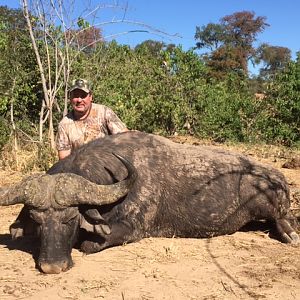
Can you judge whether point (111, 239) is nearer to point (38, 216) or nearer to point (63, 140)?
point (38, 216)

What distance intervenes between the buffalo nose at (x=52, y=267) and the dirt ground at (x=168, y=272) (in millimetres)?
48

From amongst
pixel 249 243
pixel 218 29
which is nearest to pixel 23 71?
pixel 249 243

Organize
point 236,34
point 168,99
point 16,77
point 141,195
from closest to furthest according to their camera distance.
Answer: point 141,195 → point 16,77 → point 168,99 → point 236,34

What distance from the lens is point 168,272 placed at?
404 centimetres

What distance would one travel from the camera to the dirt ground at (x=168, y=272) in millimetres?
3631

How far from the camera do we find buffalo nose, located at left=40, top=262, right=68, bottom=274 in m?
3.91

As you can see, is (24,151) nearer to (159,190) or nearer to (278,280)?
(159,190)

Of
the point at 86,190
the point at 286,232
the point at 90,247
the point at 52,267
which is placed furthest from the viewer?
the point at 286,232

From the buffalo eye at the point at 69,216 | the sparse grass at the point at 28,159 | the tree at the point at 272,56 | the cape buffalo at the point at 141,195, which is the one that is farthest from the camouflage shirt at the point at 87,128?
the tree at the point at 272,56

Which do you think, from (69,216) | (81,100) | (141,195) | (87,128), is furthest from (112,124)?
(69,216)

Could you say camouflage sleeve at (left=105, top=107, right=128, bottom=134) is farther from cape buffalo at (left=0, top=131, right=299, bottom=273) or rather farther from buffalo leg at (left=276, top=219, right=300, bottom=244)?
buffalo leg at (left=276, top=219, right=300, bottom=244)

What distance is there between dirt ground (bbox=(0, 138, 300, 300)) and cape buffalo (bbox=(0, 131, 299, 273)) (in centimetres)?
17

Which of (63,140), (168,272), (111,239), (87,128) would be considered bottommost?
(168,272)

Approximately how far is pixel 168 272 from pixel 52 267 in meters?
0.95
